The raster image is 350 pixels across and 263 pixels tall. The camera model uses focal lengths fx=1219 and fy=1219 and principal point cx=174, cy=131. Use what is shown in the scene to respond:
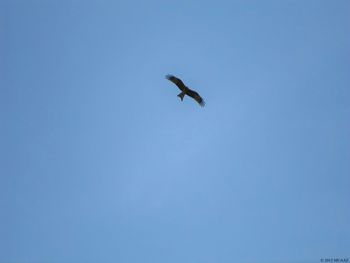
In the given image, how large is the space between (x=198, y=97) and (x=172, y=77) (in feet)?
8.67

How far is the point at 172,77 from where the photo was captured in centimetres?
9000

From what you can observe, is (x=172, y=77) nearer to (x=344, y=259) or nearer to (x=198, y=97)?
(x=198, y=97)

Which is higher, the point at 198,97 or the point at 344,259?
the point at 198,97

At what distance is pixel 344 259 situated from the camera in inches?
3725

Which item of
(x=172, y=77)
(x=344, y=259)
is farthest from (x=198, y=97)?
(x=344, y=259)

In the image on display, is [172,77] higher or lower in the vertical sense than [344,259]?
higher

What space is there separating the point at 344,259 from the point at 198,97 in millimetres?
17279

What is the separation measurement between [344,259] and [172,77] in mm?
19837

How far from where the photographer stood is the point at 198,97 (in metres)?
91.1
